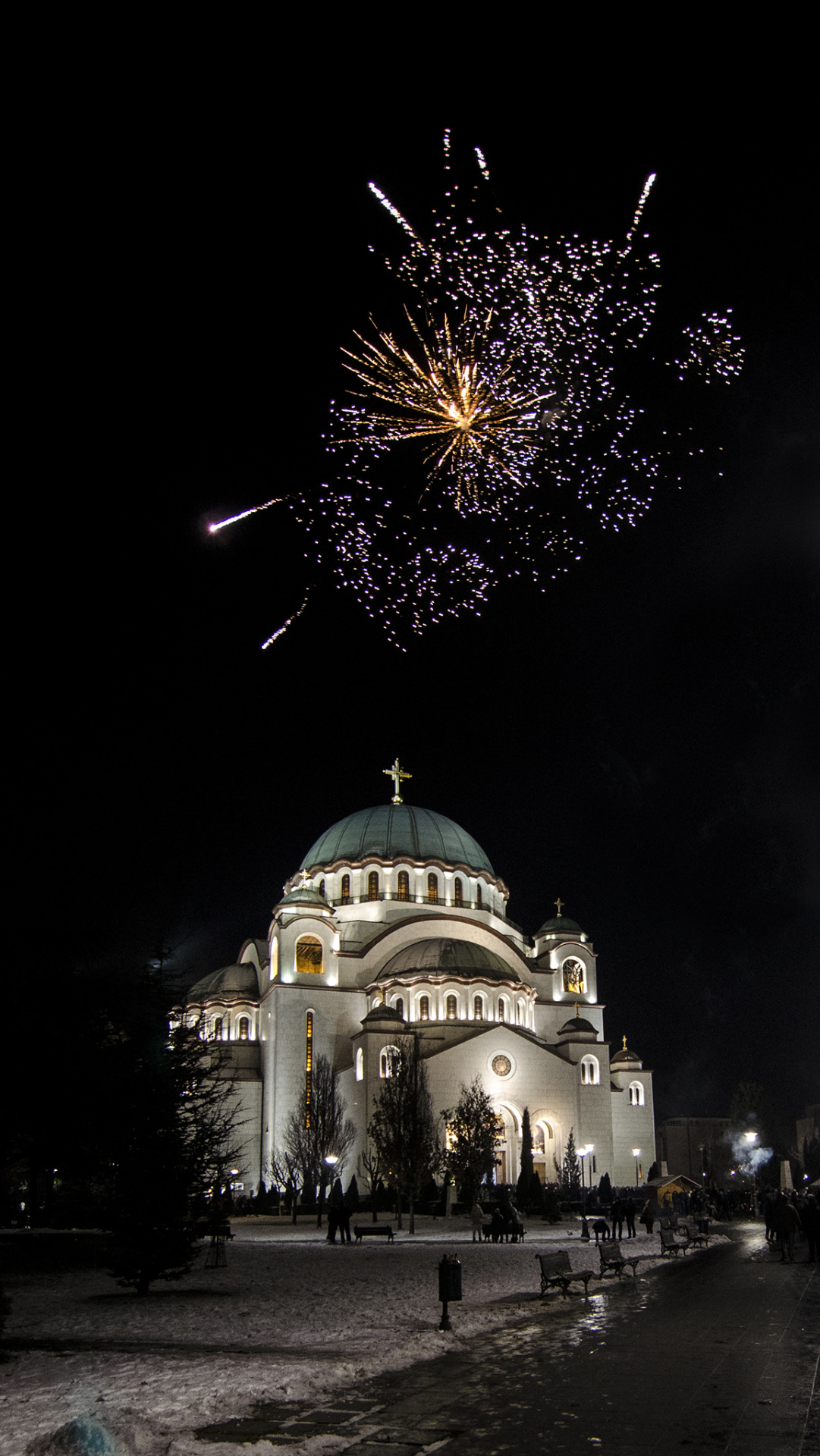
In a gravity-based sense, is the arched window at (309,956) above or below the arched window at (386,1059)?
above

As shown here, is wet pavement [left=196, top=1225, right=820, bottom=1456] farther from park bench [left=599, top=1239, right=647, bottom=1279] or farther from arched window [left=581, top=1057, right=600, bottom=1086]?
arched window [left=581, top=1057, right=600, bottom=1086]

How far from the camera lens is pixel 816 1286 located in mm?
15180

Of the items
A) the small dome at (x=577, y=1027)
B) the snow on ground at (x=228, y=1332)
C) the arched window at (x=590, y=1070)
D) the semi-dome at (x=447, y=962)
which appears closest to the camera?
the snow on ground at (x=228, y=1332)

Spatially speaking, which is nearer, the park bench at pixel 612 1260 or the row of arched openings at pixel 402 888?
the park bench at pixel 612 1260

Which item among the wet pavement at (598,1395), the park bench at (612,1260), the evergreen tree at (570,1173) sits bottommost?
the evergreen tree at (570,1173)

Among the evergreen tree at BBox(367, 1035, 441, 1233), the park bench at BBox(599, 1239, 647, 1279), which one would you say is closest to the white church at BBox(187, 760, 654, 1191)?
the evergreen tree at BBox(367, 1035, 441, 1233)

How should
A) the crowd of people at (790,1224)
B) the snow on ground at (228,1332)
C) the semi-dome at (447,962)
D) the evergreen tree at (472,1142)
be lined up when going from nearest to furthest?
the snow on ground at (228,1332) < the crowd of people at (790,1224) < the evergreen tree at (472,1142) < the semi-dome at (447,962)

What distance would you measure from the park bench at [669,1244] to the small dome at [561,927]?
3817 cm

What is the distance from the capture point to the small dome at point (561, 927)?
59.8m

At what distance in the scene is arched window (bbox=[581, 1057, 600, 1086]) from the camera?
51.7 meters

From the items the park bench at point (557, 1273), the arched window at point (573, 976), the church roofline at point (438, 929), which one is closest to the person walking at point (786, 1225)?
the park bench at point (557, 1273)

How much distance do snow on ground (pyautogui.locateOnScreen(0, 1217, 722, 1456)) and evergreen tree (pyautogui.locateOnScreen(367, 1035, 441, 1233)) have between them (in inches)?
527

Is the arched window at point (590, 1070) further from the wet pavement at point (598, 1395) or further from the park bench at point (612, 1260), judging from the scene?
the wet pavement at point (598, 1395)

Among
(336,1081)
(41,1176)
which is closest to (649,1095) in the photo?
(336,1081)
